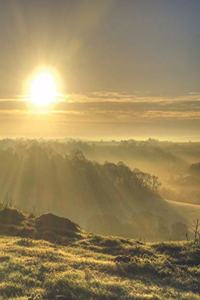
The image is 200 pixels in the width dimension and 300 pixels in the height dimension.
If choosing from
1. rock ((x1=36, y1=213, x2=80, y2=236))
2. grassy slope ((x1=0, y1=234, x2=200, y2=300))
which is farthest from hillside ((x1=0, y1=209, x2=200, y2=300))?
rock ((x1=36, y1=213, x2=80, y2=236))

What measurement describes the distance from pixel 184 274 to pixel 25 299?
9825 millimetres

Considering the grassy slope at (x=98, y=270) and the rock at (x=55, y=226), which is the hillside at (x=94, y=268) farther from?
the rock at (x=55, y=226)

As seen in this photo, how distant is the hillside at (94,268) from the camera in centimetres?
2130

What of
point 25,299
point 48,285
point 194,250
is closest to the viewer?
point 25,299

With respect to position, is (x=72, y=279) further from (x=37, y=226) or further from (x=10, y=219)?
(x=10, y=219)

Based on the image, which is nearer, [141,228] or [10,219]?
[10,219]

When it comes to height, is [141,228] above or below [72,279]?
above

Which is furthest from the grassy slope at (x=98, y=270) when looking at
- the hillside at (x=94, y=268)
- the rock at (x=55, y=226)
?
the rock at (x=55, y=226)

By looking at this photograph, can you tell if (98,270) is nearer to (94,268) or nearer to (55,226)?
(94,268)

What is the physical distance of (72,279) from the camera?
74.5 feet

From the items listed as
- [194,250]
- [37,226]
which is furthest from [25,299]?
[37,226]

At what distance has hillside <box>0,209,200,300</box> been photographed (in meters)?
21.3

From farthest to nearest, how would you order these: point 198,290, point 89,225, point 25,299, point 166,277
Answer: point 89,225, point 166,277, point 198,290, point 25,299

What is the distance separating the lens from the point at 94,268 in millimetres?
Answer: 25906
